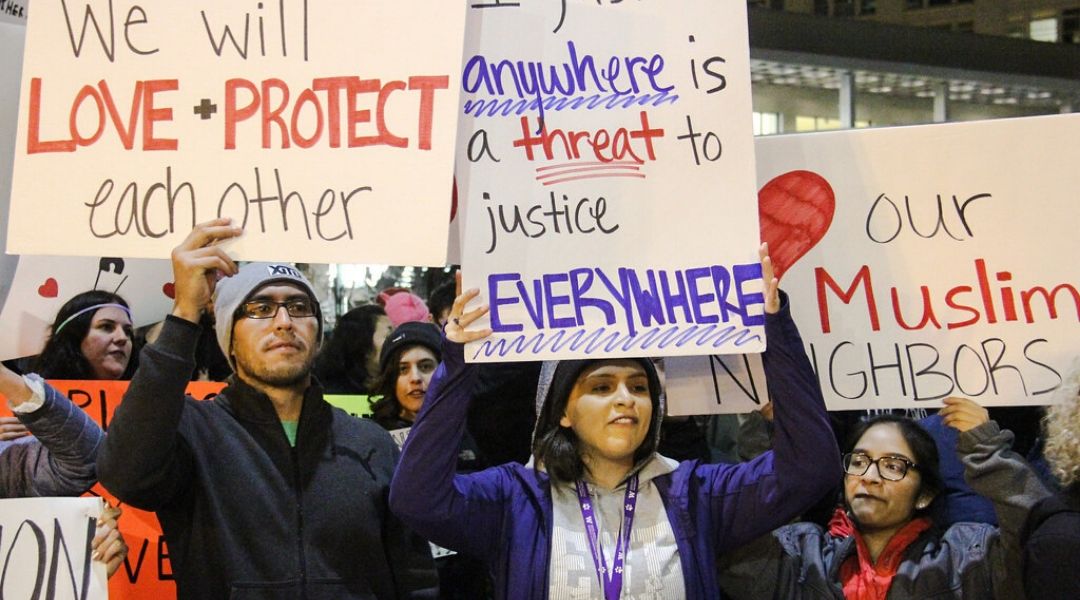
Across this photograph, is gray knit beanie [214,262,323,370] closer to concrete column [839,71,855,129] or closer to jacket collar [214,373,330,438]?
jacket collar [214,373,330,438]

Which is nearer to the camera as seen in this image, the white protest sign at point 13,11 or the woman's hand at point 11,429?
the woman's hand at point 11,429

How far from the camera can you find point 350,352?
4.30m

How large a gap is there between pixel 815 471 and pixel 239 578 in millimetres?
1204

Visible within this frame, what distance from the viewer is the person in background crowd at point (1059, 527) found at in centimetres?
212

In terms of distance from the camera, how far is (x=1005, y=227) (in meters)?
2.70

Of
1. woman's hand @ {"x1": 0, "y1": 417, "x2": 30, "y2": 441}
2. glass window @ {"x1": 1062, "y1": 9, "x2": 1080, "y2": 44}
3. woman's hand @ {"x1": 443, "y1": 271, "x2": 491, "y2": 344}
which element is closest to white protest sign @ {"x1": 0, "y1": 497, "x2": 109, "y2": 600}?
woman's hand @ {"x1": 0, "y1": 417, "x2": 30, "y2": 441}

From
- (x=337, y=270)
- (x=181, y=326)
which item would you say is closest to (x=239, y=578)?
(x=181, y=326)

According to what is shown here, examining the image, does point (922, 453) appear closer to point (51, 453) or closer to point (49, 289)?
point (51, 453)

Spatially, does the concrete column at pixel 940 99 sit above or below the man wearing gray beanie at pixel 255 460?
above

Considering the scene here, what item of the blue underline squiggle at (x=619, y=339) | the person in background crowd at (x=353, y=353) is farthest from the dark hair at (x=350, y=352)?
the blue underline squiggle at (x=619, y=339)

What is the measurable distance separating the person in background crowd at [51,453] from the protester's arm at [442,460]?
0.66 m

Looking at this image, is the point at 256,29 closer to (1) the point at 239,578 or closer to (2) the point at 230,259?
(2) the point at 230,259

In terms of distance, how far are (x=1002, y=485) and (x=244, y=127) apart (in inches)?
69.7

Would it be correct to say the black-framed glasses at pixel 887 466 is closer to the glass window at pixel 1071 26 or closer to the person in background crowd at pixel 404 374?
the person in background crowd at pixel 404 374
